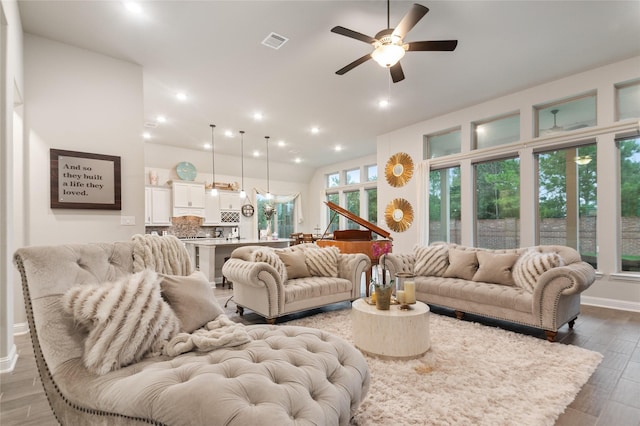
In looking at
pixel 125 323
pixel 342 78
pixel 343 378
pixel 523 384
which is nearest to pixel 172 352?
pixel 125 323

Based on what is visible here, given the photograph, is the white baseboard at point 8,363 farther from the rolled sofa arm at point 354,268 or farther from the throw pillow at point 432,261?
the throw pillow at point 432,261

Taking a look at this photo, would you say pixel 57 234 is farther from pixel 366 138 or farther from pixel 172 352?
pixel 366 138

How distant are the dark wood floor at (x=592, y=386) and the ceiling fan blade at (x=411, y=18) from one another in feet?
9.29

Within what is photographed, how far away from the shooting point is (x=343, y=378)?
56.0 inches

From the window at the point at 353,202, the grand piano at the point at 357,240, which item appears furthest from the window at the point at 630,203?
the window at the point at 353,202

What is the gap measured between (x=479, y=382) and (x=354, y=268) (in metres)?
2.07

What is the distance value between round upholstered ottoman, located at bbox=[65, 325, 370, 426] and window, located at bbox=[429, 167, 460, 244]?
16.6 ft

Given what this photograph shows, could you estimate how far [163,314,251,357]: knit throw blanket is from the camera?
1.50 meters

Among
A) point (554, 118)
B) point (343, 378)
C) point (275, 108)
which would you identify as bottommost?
point (343, 378)

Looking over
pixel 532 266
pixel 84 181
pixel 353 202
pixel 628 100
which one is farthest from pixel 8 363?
pixel 353 202

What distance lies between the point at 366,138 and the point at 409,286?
5349mm

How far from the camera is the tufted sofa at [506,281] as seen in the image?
2.87m

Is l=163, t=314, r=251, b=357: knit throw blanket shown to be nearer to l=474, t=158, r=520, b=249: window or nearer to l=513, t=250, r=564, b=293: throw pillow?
l=513, t=250, r=564, b=293: throw pillow

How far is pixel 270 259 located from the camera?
3590mm
